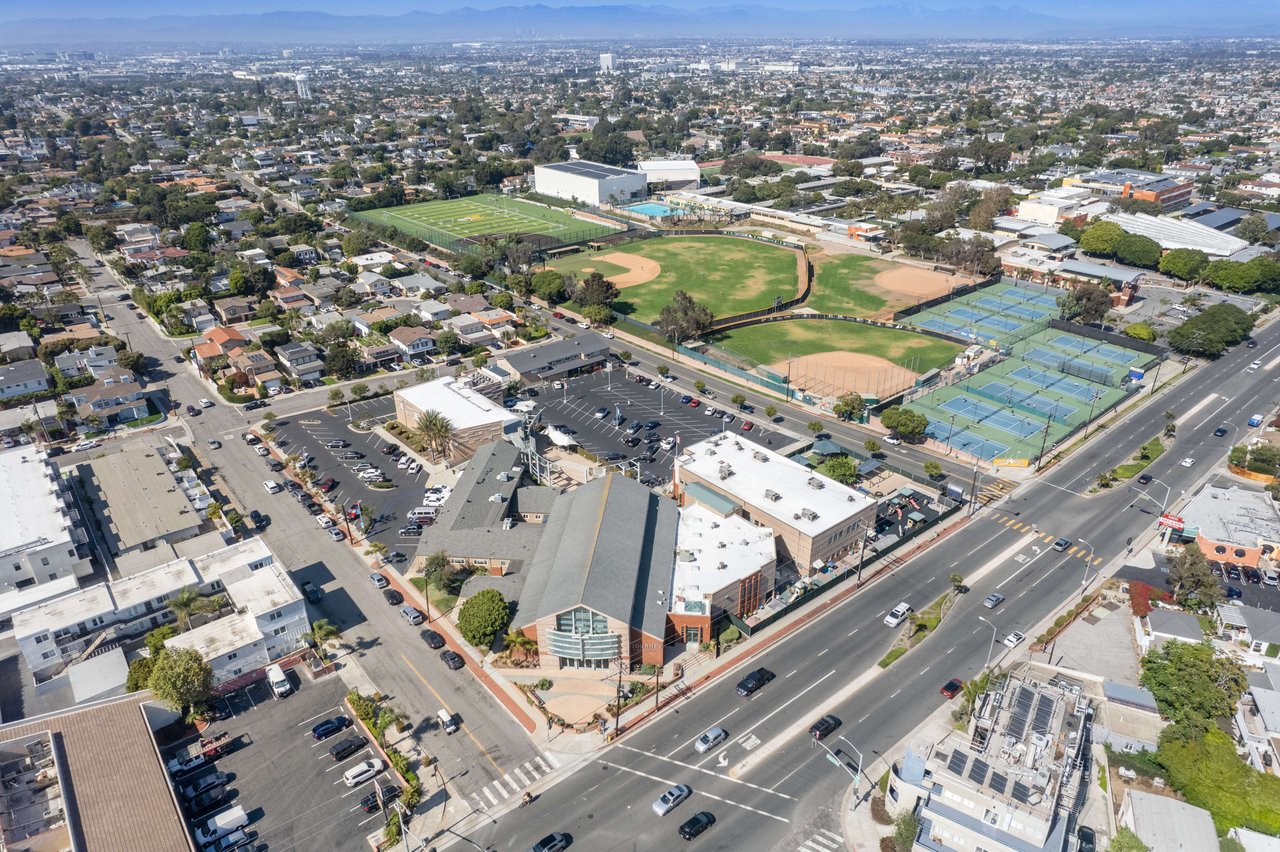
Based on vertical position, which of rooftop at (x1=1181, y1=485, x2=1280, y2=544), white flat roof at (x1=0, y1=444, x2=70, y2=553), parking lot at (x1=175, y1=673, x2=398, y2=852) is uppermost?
white flat roof at (x1=0, y1=444, x2=70, y2=553)

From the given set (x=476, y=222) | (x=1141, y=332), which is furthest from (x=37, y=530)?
(x=1141, y=332)

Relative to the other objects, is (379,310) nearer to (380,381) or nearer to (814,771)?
(380,381)

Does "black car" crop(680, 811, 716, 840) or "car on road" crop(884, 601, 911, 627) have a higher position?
"car on road" crop(884, 601, 911, 627)

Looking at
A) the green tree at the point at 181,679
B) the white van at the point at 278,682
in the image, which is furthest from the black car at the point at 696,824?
the green tree at the point at 181,679

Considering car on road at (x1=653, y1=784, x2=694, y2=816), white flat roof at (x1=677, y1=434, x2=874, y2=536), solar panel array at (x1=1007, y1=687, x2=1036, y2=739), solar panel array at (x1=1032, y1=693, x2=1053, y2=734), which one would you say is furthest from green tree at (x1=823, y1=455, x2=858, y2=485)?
car on road at (x1=653, y1=784, x2=694, y2=816)

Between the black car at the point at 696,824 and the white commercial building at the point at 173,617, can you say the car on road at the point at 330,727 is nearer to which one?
the white commercial building at the point at 173,617

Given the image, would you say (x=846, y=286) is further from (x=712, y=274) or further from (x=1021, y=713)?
(x=1021, y=713)

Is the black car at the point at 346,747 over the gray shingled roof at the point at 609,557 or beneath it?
beneath

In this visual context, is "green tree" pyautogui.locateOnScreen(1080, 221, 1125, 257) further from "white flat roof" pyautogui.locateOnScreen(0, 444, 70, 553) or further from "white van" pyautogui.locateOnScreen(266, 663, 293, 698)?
"white flat roof" pyautogui.locateOnScreen(0, 444, 70, 553)
